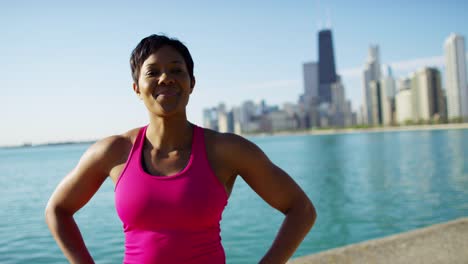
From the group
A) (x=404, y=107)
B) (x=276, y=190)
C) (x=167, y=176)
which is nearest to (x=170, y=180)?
(x=167, y=176)

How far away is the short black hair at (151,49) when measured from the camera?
1681 mm

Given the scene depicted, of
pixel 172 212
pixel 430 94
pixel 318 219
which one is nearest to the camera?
pixel 172 212

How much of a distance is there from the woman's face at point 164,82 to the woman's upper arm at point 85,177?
23cm

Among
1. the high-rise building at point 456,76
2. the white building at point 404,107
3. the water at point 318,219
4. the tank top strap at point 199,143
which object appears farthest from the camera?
the white building at point 404,107

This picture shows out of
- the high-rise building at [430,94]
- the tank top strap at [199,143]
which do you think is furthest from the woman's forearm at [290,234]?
the high-rise building at [430,94]

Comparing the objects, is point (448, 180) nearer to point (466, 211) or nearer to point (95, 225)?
point (466, 211)

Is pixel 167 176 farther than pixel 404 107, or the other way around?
pixel 404 107

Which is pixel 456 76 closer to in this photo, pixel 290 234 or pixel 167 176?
pixel 290 234

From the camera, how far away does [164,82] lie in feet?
5.41

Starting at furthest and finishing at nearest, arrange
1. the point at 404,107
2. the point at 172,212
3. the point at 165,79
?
the point at 404,107 < the point at 165,79 < the point at 172,212

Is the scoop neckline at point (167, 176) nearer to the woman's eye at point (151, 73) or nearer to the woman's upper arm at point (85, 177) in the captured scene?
the woman's upper arm at point (85, 177)

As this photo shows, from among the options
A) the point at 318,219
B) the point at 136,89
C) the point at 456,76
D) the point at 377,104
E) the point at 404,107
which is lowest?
the point at 318,219

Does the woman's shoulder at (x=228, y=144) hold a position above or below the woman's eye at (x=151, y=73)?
below

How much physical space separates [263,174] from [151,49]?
2.16 ft
